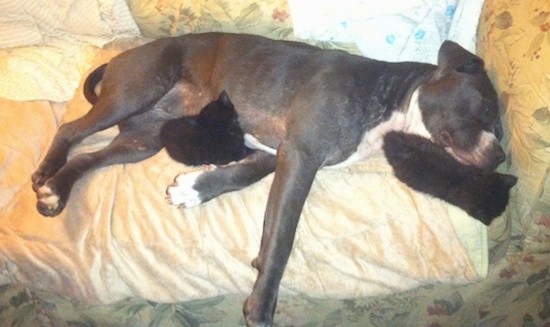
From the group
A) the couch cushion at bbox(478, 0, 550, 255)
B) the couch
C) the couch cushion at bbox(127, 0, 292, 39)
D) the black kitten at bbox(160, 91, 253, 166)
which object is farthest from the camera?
the couch cushion at bbox(127, 0, 292, 39)

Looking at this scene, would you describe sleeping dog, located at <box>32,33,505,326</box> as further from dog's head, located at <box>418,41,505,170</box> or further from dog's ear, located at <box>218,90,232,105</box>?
dog's ear, located at <box>218,90,232,105</box>

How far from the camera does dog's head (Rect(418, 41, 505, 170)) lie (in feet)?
6.21

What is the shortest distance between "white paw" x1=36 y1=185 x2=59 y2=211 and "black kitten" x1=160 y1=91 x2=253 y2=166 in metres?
0.48

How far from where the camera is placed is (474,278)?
6.25 ft

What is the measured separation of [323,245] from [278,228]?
192 millimetres

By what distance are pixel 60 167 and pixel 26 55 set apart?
81 centimetres

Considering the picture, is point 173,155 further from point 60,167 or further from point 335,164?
point 335,164

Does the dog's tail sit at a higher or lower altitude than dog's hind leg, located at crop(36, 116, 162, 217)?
higher

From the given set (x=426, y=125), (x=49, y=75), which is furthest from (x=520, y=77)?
(x=49, y=75)

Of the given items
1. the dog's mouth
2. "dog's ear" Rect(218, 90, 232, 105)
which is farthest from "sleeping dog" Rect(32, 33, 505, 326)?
"dog's ear" Rect(218, 90, 232, 105)

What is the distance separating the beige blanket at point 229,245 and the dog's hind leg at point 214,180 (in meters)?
0.04

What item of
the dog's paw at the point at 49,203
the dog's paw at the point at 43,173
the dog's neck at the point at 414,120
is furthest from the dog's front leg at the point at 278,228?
the dog's paw at the point at 43,173

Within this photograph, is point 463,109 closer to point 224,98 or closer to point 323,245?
point 323,245

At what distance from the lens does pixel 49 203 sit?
1.98 meters
